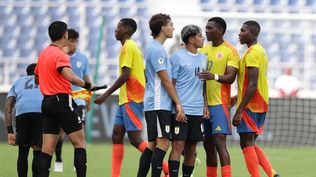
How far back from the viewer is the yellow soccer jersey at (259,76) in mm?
10000

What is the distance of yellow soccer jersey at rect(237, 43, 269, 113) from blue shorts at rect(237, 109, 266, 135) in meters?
0.06

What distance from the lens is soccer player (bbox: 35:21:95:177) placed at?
9141mm

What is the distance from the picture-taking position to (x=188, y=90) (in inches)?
370

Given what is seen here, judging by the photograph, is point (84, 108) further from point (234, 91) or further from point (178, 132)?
point (234, 91)

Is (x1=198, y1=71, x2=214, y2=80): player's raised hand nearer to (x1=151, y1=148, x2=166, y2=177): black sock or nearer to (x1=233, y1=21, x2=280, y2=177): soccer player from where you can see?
(x1=233, y1=21, x2=280, y2=177): soccer player

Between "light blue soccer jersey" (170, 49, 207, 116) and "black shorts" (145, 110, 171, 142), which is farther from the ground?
"light blue soccer jersey" (170, 49, 207, 116)

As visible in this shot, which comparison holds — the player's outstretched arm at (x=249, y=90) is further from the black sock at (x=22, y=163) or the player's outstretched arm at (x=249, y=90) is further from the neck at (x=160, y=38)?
the black sock at (x=22, y=163)

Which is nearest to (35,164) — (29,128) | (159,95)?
(29,128)

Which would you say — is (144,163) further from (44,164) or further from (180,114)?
(44,164)

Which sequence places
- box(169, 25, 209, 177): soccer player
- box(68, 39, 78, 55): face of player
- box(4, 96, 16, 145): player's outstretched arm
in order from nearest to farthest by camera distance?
1. box(169, 25, 209, 177): soccer player
2. box(4, 96, 16, 145): player's outstretched arm
3. box(68, 39, 78, 55): face of player

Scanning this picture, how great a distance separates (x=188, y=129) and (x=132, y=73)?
173 centimetres

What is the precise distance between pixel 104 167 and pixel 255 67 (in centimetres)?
463

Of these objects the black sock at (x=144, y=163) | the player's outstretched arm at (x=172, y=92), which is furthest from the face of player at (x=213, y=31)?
the black sock at (x=144, y=163)

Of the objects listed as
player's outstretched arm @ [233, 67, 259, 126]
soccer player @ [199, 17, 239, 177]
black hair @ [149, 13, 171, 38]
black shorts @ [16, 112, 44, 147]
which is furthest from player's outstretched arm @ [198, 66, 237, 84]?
black shorts @ [16, 112, 44, 147]
